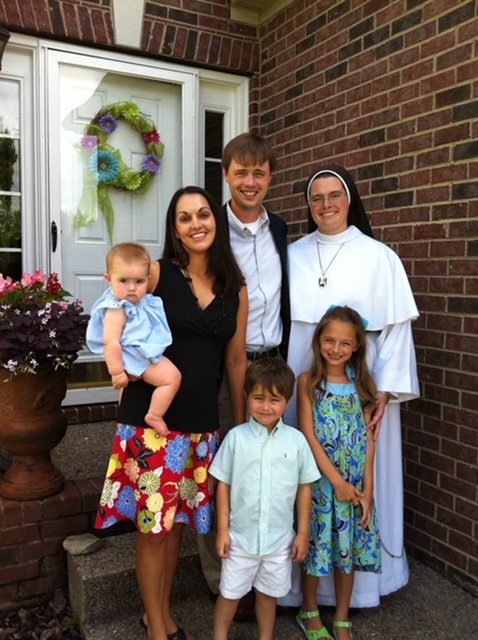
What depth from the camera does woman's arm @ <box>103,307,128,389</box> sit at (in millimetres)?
1901

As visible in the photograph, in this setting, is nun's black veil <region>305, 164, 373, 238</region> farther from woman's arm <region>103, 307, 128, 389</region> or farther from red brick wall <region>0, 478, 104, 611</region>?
red brick wall <region>0, 478, 104, 611</region>

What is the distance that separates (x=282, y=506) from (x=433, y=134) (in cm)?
194

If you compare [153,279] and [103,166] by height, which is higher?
[103,166]

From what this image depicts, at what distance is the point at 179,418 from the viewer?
205 cm

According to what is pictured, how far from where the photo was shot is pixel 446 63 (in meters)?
2.79

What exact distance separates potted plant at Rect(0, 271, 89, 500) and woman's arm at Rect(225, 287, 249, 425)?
0.75m

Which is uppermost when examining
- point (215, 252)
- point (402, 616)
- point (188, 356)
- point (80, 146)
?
point (80, 146)

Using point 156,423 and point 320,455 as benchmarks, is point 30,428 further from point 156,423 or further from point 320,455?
point 320,455

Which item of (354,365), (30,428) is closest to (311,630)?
(354,365)

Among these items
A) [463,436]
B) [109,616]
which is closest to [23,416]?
[109,616]

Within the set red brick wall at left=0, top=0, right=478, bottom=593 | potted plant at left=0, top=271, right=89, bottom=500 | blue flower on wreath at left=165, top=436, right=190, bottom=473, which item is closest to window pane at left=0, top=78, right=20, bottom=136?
red brick wall at left=0, top=0, right=478, bottom=593

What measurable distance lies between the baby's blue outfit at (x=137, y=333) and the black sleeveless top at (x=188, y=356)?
85mm

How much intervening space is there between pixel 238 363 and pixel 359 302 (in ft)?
1.90

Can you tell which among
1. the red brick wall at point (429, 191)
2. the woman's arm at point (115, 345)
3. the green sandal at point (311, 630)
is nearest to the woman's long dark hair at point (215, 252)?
the woman's arm at point (115, 345)
